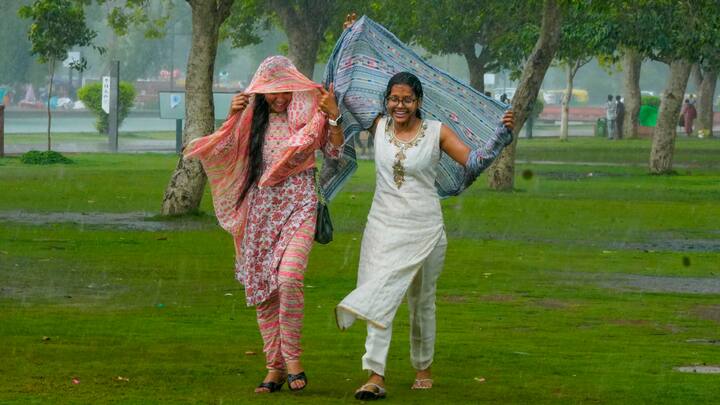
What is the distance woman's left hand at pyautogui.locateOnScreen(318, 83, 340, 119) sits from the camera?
30.2 ft

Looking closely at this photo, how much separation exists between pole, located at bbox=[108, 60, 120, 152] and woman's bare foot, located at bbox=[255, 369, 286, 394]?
3481 cm

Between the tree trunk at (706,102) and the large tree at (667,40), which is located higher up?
the large tree at (667,40)

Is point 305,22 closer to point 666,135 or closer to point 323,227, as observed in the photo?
point 666,135

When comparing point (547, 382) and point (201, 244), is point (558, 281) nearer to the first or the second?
point (201, 244)

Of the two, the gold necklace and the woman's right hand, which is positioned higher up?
the woman's right hand

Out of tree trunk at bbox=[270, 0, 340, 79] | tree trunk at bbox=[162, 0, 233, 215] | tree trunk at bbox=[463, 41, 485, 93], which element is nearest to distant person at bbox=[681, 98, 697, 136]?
tree trunk at bbox=[463, 41, 485, 93]

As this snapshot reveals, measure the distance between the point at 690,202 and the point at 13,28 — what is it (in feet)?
209

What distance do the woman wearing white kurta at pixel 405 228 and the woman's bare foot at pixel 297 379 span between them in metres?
0.38

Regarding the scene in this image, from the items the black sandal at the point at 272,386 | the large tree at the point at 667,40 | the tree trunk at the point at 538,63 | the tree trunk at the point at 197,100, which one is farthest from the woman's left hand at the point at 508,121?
the large tree at the point at 667,40

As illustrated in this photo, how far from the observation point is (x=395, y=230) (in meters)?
8.91

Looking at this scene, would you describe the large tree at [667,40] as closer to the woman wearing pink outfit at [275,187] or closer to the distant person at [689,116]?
the woman wearing pink outfit at [275,187]

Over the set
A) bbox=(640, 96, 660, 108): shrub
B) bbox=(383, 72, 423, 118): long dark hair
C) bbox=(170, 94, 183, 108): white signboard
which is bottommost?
bbox=(640, 96, 660, 108): shrub

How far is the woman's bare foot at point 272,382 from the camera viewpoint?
8980 mm

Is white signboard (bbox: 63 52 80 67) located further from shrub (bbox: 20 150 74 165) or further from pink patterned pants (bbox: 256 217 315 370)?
pink patterned pants (bbox: 256 217 315 370)
